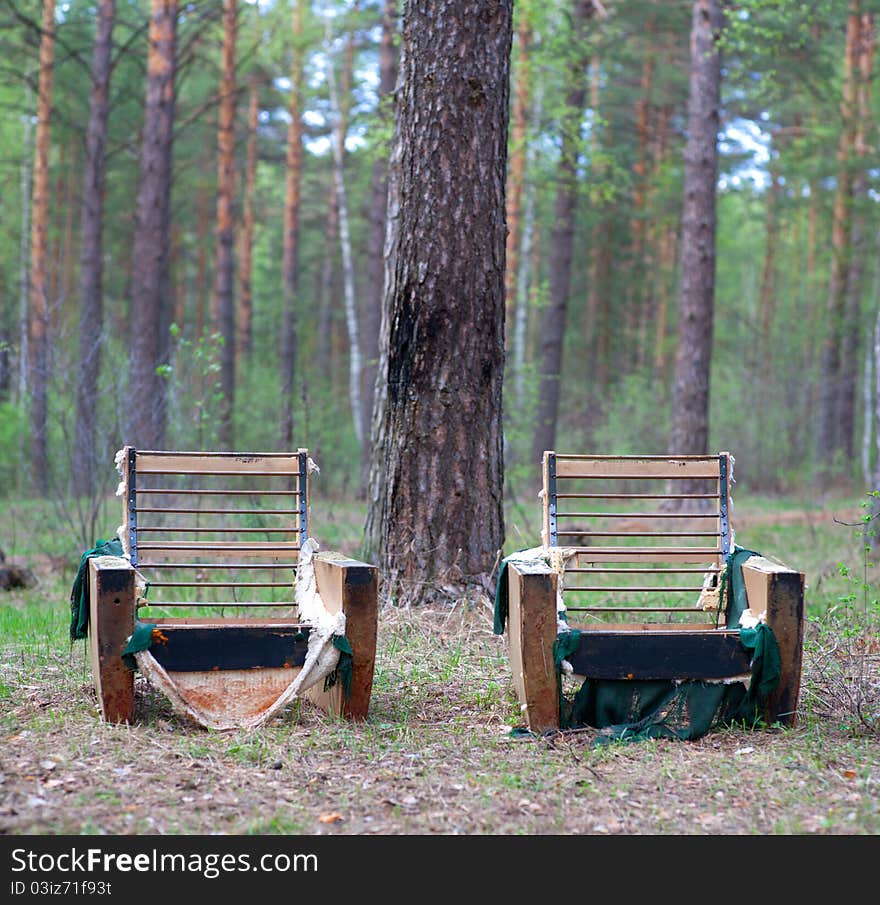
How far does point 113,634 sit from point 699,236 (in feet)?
34.1

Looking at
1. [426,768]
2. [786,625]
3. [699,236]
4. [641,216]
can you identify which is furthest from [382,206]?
[426,768]

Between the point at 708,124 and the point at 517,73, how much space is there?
367cm

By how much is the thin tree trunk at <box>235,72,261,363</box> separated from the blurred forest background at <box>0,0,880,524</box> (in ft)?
0.32

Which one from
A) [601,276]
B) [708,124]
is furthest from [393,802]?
[601,276]

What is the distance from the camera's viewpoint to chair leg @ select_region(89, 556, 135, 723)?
4.00 m

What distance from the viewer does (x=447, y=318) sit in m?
6.06

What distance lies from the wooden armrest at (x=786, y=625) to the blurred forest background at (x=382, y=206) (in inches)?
226

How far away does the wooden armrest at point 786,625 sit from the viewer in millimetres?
4086

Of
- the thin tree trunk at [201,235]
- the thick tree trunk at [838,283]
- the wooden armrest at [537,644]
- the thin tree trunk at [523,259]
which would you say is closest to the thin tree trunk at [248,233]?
the thin tree trunk at [201,235]

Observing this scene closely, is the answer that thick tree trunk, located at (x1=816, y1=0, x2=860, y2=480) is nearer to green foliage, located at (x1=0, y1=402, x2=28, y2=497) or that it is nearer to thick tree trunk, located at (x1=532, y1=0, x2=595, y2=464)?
thick tree trunk, located at (x1=532, y1=0, x2=595, y2=464)

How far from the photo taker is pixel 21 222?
26.4 meters

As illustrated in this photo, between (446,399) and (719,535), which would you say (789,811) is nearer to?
(719,535)

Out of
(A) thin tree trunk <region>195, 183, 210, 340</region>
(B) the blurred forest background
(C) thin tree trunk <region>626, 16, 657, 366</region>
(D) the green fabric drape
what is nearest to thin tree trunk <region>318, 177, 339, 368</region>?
(B) the blurred forest background

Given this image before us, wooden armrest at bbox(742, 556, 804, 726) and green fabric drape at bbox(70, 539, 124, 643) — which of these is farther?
green fabric drape at bbox(70, 539, 124, 643)
